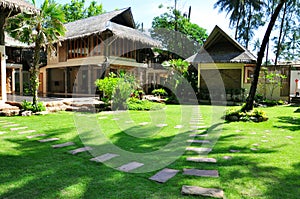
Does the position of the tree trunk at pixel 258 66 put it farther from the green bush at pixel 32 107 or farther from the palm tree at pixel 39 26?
the green bush at pixel 32 107

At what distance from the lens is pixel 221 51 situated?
16.6m

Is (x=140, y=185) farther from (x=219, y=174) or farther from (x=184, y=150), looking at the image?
(x=184, y=150)

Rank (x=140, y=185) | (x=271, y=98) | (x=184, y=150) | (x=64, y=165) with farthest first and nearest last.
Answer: (x=271, y=98)
(x=184, y=150)
(x=64, y=165)
(x=140, y=185)

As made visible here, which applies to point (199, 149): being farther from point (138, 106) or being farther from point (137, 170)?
point (138, 106)

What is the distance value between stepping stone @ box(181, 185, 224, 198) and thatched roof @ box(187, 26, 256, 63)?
43.1ft

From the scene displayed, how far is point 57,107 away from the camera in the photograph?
34.3 feet

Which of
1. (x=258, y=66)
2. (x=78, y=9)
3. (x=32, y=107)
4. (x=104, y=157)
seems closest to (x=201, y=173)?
(x=104, y=157)

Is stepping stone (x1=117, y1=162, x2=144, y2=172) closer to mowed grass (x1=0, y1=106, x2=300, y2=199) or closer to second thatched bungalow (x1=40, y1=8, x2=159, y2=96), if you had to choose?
mowed grass (x1=0, y1=106, x2=300, y2=199)

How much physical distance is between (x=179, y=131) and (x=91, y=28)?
1204 cm

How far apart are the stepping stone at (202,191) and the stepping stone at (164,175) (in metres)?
0.35

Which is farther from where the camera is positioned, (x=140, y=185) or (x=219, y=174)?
(x=219, y=174)

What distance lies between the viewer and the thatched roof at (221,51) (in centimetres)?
1495

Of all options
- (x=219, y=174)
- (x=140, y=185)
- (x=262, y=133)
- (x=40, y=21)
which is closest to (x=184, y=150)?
(x=219, y=174)

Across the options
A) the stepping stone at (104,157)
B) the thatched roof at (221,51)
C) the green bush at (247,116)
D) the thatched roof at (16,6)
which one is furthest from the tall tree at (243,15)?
the stepping stone at (104,157)
